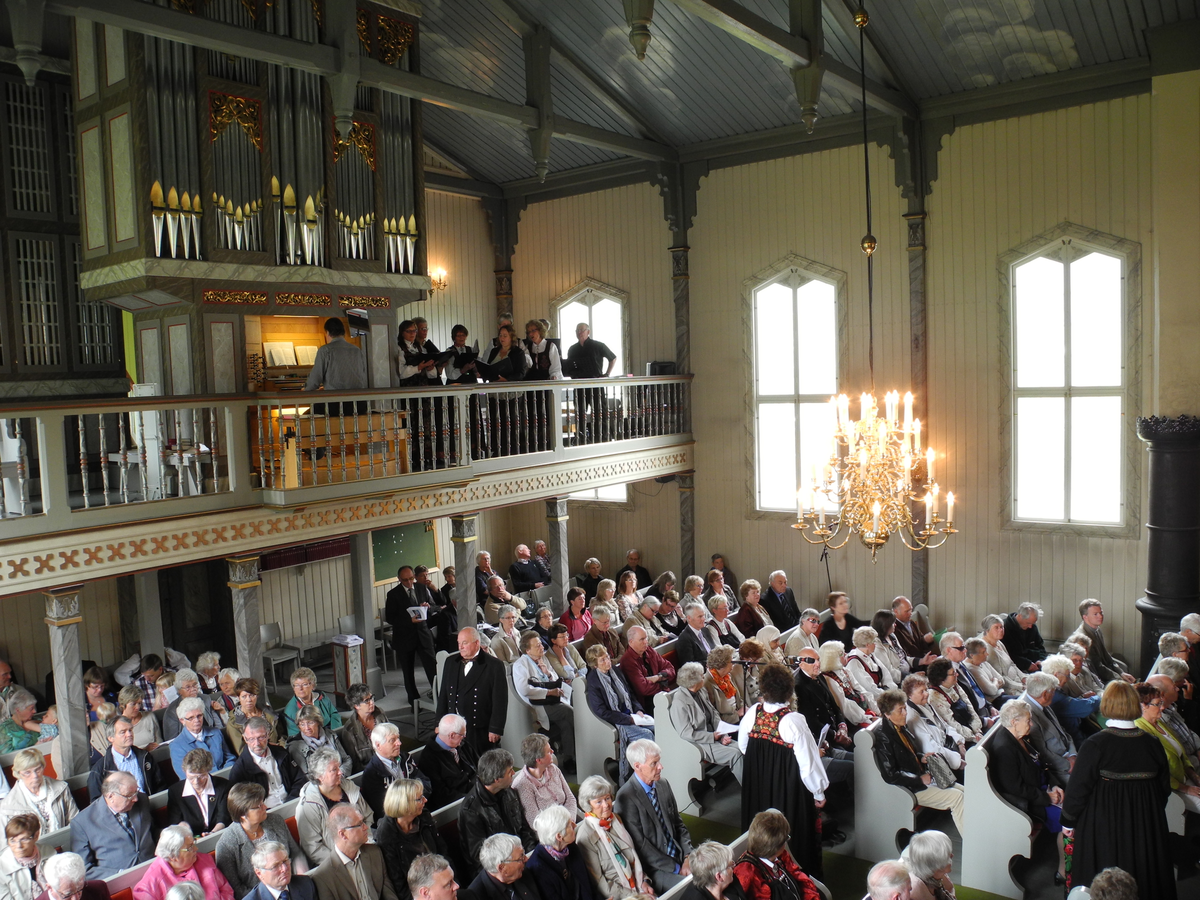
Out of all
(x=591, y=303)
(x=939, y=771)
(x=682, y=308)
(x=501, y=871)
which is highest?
(x=591, y=303)

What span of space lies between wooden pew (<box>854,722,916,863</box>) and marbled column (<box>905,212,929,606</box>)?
4.83m

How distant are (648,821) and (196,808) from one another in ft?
9.25

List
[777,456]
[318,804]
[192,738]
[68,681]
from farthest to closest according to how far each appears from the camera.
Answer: [777,456], [68,681], [192,738], [318,804]

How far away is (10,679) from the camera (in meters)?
Answer: 9.16

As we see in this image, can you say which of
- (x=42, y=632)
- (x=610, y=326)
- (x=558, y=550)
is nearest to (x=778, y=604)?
(x=558, y=550)

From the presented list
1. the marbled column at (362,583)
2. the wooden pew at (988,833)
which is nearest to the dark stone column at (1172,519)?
the wooden pew at (988,833)

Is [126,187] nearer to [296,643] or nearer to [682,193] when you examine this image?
[296,643]

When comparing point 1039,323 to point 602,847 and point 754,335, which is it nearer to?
point 754,335

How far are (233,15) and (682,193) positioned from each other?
240 inches

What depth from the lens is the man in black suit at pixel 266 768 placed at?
20.6 ft

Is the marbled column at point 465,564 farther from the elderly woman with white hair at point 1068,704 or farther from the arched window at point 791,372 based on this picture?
the elderly woman with white hair at point 1068,704

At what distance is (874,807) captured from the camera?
22.6 feet

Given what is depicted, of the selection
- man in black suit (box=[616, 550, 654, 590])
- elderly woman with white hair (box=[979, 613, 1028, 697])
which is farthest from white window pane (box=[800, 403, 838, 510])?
elderly woman with white hair (box=[979, 613, 1028, 697])

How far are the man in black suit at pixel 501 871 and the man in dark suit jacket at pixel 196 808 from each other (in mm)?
2068
